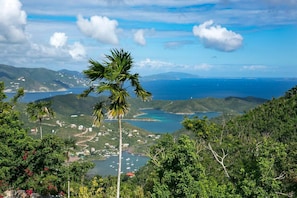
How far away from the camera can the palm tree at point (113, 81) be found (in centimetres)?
759

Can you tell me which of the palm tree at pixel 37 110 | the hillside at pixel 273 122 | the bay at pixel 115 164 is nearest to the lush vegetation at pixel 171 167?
the palm tree at pixel 37 110

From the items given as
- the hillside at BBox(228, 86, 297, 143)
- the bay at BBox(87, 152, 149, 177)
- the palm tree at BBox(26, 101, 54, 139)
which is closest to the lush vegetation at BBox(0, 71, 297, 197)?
the palm tree at BBox(26, 101, 54, 139)

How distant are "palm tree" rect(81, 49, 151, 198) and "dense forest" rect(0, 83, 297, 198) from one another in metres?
1.66

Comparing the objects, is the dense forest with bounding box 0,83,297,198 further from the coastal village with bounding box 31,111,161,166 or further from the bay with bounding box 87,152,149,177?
the coastal village with bounding box 31,111,161,166

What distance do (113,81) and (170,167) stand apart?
2.75 meters

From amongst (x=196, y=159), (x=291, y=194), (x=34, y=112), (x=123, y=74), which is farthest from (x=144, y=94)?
(x=34, y=112)

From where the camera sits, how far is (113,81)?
7.73 meters

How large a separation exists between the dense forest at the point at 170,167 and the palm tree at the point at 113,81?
65.5 inches

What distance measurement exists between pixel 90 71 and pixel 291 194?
7069 mm

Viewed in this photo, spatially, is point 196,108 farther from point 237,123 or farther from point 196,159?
point 196,159

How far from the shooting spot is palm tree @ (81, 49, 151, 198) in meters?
7.59

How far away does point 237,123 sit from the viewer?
55.0 metres

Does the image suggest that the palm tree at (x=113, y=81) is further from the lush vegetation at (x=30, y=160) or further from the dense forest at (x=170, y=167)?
the lush vegetation at (x=30, y=160)

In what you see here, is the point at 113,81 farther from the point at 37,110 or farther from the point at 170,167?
the point at 37,110
